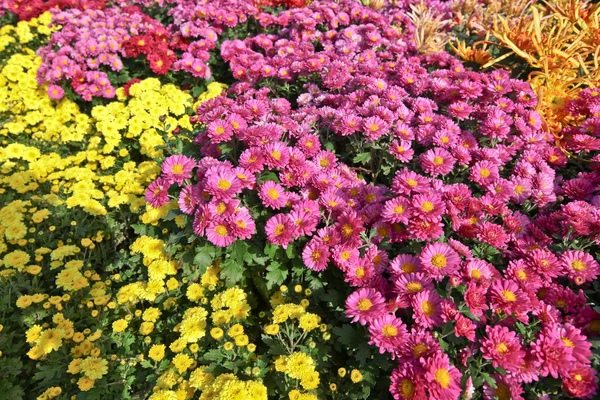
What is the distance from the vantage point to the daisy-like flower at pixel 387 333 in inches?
64.1

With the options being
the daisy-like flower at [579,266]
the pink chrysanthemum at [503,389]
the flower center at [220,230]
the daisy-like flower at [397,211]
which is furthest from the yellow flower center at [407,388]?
the flower center at [220,230]

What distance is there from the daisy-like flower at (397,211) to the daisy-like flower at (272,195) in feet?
1.80

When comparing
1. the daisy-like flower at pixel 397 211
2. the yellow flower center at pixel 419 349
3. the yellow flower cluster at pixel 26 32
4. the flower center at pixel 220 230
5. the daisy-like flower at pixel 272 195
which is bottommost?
the yellow flower cluster at pixel 26 32

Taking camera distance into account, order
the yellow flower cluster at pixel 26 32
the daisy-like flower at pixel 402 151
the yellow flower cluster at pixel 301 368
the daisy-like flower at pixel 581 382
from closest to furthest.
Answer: the daisy-like flower at pixel 581 382, the yellow flower cluster at pixel 301 368, the daisy-like flower at pixel 402 151, the yellow flower cluster at pixel 26 32

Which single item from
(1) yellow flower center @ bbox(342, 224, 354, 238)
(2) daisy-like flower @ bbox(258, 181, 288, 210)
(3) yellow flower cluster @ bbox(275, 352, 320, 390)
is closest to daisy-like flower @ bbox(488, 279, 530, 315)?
(1) yellow flower center @ bbox(342, 224, 354, 238)

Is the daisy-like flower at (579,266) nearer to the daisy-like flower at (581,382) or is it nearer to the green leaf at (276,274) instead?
the daisy-like flower at (581,382)

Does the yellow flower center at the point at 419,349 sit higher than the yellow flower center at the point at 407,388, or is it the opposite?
the yellow flower center at the point at 419,349

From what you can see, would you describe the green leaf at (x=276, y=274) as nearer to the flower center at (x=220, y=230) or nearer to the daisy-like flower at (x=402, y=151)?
the flower center at (x=220, y=230)

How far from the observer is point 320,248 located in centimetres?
197

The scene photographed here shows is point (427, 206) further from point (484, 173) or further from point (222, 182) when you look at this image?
point (222, 182)

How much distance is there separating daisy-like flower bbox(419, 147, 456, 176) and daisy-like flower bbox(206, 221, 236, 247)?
3.93 ft

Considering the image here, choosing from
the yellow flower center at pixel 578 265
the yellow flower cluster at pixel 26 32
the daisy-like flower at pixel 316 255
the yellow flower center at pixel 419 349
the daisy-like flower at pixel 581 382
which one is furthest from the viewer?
the yellow flower cluster at pixel 26 32

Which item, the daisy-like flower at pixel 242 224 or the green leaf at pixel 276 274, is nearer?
the daisy-like flower at pixel 242 224

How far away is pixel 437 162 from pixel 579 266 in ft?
2.89
